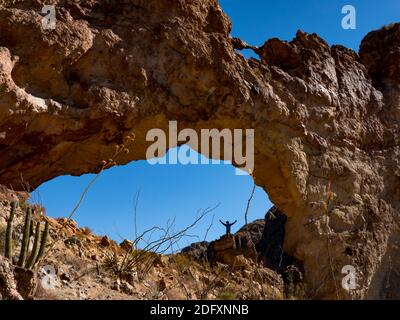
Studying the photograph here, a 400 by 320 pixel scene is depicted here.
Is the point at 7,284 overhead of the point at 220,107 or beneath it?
beneath

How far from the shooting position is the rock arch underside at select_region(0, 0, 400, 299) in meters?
5.91

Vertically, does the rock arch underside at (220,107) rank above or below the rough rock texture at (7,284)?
above

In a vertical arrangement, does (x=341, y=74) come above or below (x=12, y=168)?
above

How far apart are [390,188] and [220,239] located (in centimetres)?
585

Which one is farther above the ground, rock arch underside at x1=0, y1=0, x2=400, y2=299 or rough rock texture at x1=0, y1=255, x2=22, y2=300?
rock arch underside at x1=0, y1=0, x2=400, y2=299

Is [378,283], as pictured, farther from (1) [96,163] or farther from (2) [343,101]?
(1) [96,163]

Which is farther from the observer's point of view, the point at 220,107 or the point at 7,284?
the point at 220,107

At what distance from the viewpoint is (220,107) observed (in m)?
6.89

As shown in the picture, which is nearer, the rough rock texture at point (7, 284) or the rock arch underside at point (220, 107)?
the rough rock texture at point (7, 284)

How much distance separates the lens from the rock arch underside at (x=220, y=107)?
5906 mm

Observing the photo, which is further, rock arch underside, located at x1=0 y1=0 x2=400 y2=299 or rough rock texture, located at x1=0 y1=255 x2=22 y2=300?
rock arch underside, located at x1=0 y1=0 x2=400 y2=299

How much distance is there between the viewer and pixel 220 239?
13.0m
